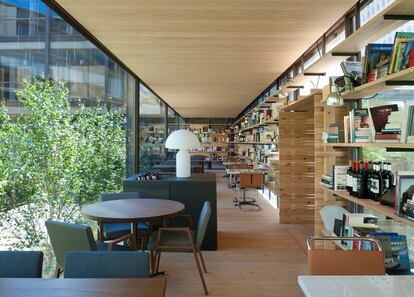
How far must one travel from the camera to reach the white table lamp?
14.1ft

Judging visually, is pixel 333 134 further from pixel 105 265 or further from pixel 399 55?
pixel 105 265

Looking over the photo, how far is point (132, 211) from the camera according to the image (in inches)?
117

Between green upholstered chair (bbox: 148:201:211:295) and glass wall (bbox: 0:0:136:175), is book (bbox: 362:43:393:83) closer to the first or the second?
green upholstered chair (bbox: 148:201:211:295)

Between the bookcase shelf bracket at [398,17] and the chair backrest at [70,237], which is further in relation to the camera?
the chair backrest at [70,237]

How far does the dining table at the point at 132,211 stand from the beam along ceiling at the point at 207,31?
6.05ft

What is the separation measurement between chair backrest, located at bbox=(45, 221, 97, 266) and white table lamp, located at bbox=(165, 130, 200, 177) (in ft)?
6.96

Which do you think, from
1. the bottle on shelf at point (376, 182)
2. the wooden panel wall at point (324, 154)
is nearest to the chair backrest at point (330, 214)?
the wooden panel wall at point (324, 154)

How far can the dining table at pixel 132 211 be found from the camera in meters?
2.76

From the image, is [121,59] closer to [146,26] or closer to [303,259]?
[146,26]

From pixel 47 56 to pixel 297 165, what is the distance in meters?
4.01

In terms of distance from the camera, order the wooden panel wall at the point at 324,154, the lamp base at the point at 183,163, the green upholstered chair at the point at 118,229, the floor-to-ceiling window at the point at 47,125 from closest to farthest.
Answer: the floor-to-ceiling window at the point at 47,125, the green upholstered chair at the point at 118,229, the wooden panel wall at the point at 324,154, the lamp base at the point at 183,163

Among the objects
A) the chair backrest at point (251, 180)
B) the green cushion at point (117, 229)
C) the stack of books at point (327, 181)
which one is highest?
the stack of books at point (327, 181)

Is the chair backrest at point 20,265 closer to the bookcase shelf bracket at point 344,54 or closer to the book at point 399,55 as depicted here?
the book at point 399,55

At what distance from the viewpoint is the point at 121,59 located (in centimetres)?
484
